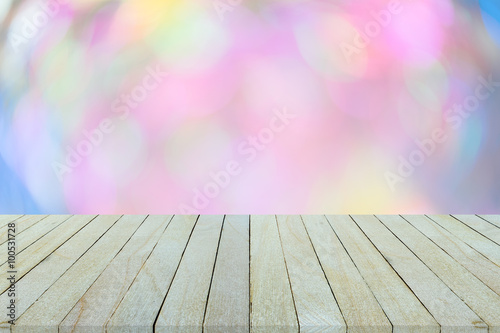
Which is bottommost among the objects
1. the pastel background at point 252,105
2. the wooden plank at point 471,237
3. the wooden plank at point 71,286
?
the wooden plank at point 71,286

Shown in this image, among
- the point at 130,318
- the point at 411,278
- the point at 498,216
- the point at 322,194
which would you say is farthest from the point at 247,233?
the point at 498,216

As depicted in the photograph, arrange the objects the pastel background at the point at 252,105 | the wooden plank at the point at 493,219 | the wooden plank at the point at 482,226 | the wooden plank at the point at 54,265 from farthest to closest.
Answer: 1. the pastel background at the point at 252,105
2. the wooden plank at the point at 493,219
3. the wooden plank at the point at 482,226
4. the wooden plank at the point at 54,265

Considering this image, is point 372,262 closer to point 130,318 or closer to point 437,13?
point 130,318

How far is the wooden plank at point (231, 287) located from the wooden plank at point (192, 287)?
2 centimetres

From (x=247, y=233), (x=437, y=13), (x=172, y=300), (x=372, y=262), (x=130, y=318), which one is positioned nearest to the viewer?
(x=130, y=318)

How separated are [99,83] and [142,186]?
48cm

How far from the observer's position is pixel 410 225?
2.28 meters

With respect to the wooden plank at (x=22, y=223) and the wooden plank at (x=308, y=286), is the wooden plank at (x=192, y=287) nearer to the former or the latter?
the wooden plank at (x=308, y=286)

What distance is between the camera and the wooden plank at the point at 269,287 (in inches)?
50.5

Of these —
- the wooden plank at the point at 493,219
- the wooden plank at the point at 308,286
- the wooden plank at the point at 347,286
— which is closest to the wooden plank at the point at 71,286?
the wooden plank at the point at 308,286

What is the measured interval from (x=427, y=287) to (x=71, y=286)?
3.11 ft

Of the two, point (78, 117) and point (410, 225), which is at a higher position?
point (78, 117)

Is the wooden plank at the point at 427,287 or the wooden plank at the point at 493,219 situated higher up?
the wooden plank at the point at 493,219

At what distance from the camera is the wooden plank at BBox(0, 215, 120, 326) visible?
145 centimetres
